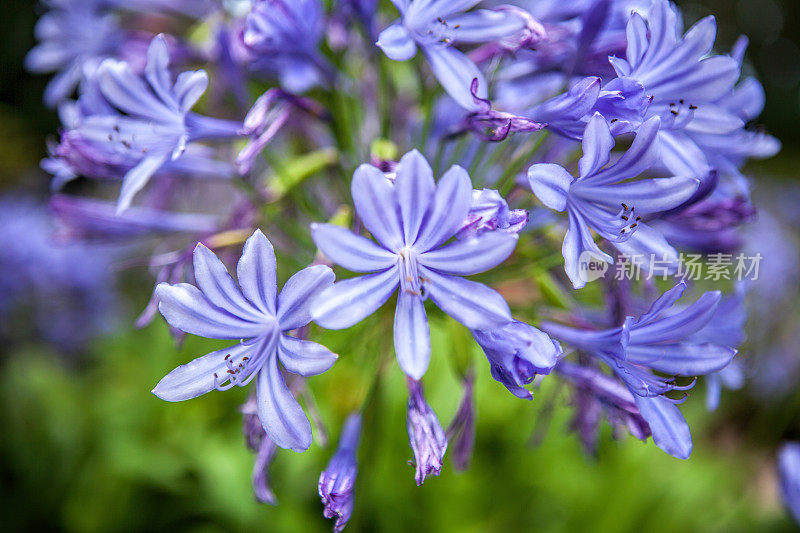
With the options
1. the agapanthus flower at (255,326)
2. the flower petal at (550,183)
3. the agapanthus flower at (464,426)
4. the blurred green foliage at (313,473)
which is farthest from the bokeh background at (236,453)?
the flower petal at (550,183)

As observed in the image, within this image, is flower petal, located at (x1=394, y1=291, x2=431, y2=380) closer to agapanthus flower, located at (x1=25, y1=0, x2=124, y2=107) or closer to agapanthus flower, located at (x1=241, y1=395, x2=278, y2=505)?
agapanthus flower, located at (x1=241, y1=395, x2=278, y2=505)

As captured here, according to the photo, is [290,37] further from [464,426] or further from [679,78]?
[464,426]

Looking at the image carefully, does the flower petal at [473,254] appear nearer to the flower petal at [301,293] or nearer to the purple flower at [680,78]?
the flower petal at [301,293]

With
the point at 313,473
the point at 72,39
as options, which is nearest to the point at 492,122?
the point at 72,39

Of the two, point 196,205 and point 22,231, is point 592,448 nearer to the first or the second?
point 22,231

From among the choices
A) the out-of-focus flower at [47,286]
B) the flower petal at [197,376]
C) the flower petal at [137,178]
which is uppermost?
the flower petal at [137,178]

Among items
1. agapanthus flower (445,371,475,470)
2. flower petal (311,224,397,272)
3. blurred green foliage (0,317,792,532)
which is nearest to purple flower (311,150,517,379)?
flower petal (311,224,397,272)
